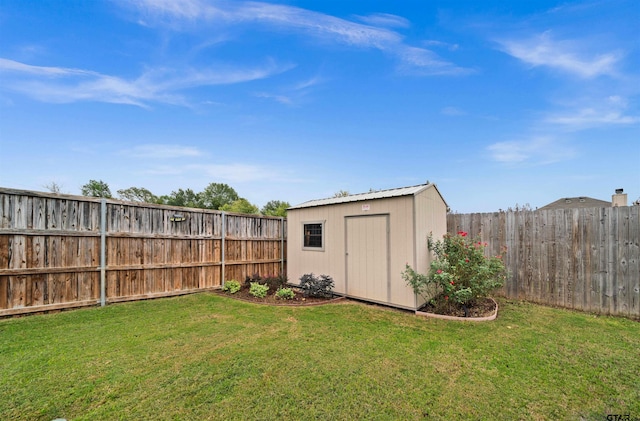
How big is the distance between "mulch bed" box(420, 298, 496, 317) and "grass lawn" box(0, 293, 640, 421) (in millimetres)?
326


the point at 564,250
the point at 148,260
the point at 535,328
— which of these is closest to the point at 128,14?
the point at 148,260

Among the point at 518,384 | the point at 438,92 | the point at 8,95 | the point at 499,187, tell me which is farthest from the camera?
the point at 499,187

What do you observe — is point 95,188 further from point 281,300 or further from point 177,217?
point 281,300

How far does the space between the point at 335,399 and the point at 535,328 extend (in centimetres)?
373

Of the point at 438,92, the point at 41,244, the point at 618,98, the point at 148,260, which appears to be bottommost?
the point at 148,260

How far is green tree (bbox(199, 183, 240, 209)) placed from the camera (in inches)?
1519

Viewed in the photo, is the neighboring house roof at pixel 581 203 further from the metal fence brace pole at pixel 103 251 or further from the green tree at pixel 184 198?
the green tree at pixel 184 198

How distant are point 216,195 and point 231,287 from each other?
3550 cm

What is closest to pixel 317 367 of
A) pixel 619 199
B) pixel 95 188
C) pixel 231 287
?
pixel 231 287

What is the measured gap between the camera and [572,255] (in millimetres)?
4945

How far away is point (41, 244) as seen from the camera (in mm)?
4586

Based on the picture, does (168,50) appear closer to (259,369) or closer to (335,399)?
(259,369)

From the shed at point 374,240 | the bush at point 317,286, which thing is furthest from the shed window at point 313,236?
the bush at point 317,286

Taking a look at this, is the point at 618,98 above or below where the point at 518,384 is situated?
above
